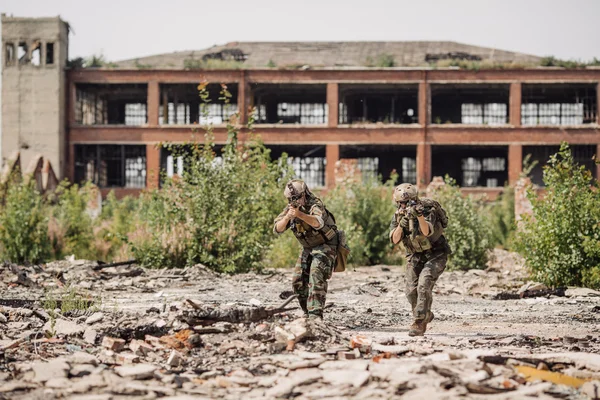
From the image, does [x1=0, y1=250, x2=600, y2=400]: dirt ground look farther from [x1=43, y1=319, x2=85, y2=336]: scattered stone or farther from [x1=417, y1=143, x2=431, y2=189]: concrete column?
[x1=417, y1=143, x2=431, y2=189]: concrete column

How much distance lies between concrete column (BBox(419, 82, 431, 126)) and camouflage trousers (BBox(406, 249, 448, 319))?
37048 millimetres

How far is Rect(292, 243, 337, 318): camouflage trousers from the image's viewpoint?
888cm

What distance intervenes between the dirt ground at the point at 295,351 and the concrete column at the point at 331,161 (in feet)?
103

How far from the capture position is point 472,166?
1933 inches

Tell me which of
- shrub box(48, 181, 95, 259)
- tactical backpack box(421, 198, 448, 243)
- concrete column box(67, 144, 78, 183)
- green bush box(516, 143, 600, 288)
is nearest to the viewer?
tactical backpack box(421, 198, 448, 243)

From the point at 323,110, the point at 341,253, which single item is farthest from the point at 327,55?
the point at 341,253

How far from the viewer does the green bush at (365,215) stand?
2256 cm

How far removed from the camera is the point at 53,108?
45.4 metres

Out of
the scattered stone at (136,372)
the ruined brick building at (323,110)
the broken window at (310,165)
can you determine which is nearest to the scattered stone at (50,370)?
the scattered stone at (136,372)

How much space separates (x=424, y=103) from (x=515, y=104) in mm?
4887

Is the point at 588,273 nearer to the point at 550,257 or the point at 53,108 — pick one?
the point at 550,257

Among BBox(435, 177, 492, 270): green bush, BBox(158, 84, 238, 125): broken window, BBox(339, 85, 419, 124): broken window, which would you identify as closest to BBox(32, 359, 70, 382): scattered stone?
BBox(435, 177, 492, 270): green bush

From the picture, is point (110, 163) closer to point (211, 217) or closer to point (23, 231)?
point (23, 231)

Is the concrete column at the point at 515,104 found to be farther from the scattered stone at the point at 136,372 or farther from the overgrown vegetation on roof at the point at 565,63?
the scattered stone at the point at 136,372
